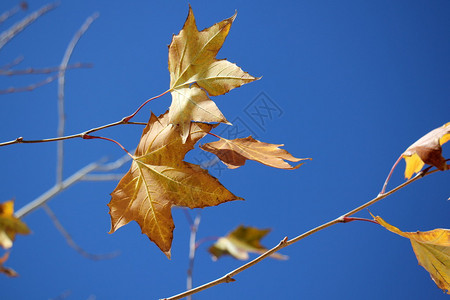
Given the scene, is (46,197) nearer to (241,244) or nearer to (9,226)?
(241,244)

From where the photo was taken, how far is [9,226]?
0.76 ft

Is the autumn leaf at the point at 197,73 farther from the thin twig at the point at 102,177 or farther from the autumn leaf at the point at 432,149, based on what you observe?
the thin twig at the point at 102,177

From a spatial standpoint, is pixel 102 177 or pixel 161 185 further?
pixel 102 177

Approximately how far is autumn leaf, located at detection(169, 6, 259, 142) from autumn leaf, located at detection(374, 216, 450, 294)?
0.77ft

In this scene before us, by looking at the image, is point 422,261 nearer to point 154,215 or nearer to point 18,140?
point 154,215

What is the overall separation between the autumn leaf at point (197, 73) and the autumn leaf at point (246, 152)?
41 mm

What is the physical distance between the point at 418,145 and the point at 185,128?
0.22 m

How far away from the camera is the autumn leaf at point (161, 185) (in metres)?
0.35

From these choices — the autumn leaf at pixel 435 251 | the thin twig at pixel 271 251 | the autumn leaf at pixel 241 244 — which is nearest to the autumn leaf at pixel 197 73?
the thin twig at pixel 271 251

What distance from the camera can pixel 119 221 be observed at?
37cm

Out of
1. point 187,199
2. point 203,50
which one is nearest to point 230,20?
point 203,50

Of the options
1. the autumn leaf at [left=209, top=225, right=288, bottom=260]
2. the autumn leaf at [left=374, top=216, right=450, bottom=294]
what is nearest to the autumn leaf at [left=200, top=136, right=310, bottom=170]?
the autumn leaf at [left=374, top=216, right=450, bottom=294]

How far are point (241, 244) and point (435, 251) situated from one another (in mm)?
500

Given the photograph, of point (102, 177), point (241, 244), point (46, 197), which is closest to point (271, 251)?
point (241, 244)
